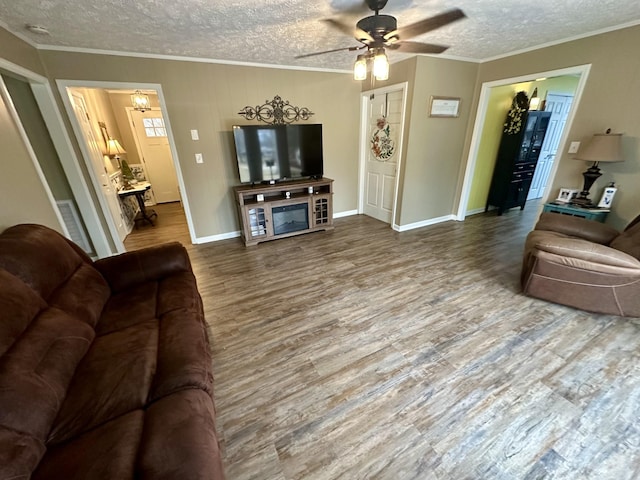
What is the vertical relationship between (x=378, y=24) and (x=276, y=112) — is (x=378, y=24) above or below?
above

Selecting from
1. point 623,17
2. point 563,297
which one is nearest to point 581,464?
point 563,297

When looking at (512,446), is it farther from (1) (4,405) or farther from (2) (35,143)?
(2) (35,143)

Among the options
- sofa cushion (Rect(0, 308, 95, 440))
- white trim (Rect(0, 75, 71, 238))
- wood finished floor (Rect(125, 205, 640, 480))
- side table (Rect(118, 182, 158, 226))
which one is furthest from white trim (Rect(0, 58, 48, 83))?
wood finished floor (Rect(125, 205, 640, 480))

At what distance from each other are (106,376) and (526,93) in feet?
20.1

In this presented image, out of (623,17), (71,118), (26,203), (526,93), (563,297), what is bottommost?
(563,297)

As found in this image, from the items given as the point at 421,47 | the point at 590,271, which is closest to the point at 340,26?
the point at 421,47

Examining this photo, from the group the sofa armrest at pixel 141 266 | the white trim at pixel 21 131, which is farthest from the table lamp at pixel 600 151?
the white trim at pixel 21 131

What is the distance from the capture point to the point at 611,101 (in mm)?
2562

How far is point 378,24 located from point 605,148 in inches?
97.0

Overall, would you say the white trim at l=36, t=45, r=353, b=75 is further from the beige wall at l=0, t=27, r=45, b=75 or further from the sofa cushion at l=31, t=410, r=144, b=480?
the sofa cushion at l=31, t=410, r=144, b=480

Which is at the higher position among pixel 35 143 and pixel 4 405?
pixel 35 143

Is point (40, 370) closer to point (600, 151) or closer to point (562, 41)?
point (600, 151)

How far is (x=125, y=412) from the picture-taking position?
1040 millimetres

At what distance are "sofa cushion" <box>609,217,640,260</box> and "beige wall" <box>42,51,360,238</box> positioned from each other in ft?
11.1
